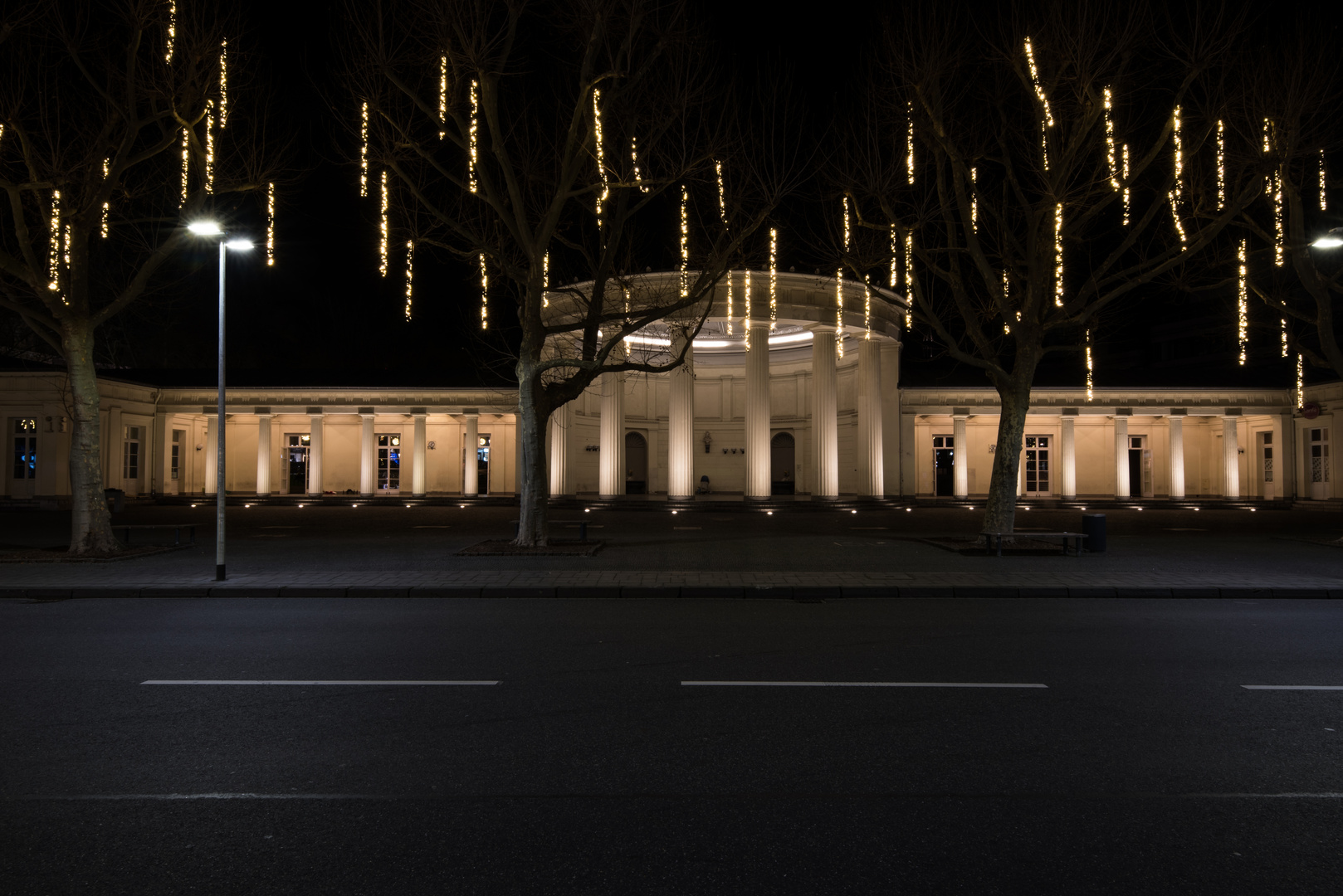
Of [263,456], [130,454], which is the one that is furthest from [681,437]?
[130,454]

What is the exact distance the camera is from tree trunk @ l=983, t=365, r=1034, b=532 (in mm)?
19688

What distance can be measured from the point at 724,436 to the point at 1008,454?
25.6 m

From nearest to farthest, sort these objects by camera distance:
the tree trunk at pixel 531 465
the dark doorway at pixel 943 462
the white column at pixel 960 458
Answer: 1. the tree trunk at pixel 531 465
2. the white column at pixel 960 458
3. the dark doorway at pixel 943 462

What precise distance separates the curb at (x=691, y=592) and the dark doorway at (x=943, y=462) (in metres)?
30.9

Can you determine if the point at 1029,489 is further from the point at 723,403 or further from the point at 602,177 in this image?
the point at 602,177

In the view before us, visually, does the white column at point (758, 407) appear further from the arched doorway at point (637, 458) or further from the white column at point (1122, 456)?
the white column at point (1122, 456)

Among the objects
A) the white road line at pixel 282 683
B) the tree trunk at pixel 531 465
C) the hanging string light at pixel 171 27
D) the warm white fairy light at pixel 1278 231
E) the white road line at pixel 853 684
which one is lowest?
the white road line at pixel 853 684

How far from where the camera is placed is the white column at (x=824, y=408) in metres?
34.9

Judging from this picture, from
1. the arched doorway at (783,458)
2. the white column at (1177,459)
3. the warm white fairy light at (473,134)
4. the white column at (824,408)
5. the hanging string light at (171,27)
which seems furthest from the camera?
the arched doorway at (783,458)

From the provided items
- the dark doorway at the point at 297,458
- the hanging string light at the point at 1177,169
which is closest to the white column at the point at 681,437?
the hanging string light at the point at 1177,169

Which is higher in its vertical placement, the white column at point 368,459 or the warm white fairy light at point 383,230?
the warm white fairy light at point 383,230

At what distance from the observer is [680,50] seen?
60.8 feet

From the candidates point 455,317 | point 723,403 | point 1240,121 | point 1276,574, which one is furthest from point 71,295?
point 455,317

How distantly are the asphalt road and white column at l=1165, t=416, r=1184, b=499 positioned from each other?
3524cm
